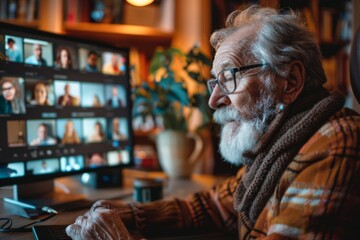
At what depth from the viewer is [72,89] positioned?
127cm

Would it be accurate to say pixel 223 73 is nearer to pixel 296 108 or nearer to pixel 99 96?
pixel 296 108

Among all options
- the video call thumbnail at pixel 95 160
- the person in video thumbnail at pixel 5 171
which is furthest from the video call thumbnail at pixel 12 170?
the video call thumbnail at pixel 95 160

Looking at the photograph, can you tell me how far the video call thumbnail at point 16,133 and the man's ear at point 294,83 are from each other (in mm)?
718

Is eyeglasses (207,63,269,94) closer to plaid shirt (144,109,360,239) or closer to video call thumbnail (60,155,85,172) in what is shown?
plaid shirt (144,109,360,239)

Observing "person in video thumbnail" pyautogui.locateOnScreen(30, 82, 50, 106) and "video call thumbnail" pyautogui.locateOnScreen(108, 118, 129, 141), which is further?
"video call thumbnail" pyautogui.locateOnScreen(108, 118, 129, 141)

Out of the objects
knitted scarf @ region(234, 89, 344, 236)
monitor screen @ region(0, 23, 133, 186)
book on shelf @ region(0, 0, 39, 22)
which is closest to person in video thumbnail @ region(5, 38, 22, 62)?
monitor screen @ region(0, 23, 133, 186)

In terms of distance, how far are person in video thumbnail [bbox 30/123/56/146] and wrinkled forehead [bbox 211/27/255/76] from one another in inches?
21.6

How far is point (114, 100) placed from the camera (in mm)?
1412

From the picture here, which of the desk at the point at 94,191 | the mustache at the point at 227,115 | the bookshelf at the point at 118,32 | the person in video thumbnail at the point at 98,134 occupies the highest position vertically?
the bookshelf at the point at 118,32

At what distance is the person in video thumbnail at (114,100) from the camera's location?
140 cm

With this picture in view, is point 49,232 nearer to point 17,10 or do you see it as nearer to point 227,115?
point 227,115

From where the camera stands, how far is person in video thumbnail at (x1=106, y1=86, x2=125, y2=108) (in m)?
1.40

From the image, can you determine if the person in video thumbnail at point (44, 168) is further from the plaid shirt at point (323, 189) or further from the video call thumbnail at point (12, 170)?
the plaid shirt at point (323, 189)

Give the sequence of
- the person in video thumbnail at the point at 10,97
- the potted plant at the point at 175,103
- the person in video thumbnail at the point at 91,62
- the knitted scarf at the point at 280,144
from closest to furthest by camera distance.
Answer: the knitted scarf at the point at 280,144 < the person in video thumbnail at the point at 10,97 < the person in video thumbnail at the point at 91,62 < the potted plant at the point at 175,103
